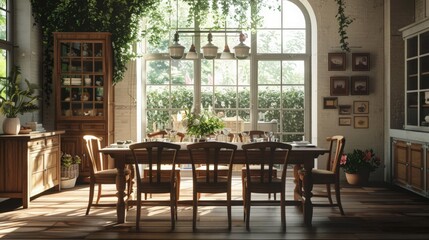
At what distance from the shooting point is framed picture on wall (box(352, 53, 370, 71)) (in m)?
Answer: 8.58

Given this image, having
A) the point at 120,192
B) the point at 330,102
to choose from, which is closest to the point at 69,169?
the point at 120,192

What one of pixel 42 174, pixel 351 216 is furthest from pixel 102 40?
pixel 351 216

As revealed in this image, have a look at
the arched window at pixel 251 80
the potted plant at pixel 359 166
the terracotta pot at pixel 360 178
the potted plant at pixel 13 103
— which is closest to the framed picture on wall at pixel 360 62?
the arched window at pixel 251 80

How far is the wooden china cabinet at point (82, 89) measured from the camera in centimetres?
800

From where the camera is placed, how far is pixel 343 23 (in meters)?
8.52

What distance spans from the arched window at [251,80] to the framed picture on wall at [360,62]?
0.89 m

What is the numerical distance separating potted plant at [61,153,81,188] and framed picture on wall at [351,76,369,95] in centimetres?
513

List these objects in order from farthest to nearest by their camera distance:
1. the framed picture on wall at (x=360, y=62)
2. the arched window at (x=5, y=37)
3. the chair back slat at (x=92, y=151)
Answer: the framed picture on wall at (x=360, y=62) < the arched window at (x=5, y=37) < the chair back slat at (x=92, y=151)

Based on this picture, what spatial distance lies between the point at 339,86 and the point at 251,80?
1.67 m

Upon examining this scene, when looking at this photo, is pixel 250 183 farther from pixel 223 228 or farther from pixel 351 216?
pixel 351 216

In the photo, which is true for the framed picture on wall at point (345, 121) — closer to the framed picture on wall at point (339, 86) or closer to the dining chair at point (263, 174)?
the framed picture on wall at point (339, 86)

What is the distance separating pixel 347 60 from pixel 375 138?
1550mm

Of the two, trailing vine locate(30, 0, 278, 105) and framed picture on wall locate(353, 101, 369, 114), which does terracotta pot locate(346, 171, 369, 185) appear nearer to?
framed picture on wall locate(353, 101, 369, 114)

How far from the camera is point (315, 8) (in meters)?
8.65
